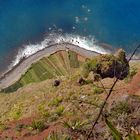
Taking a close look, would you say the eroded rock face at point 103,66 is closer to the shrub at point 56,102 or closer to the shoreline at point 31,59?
the shrub at point 56,102

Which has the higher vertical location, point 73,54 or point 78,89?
point 73,54

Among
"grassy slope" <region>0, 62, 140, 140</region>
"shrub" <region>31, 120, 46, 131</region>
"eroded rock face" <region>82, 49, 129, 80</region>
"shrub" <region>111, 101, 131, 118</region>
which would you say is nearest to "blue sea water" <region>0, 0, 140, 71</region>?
"grassy slope" <region>0, 62, 140, 140</region>

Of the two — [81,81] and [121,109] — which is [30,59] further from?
[121,109]

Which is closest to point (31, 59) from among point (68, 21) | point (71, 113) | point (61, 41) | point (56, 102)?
point (61, 41)

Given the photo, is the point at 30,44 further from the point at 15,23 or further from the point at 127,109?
the point at 127,109

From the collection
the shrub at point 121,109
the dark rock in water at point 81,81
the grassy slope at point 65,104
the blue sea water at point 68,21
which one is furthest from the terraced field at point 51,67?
the shrub at point 121,109

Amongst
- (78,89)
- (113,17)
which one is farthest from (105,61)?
(113,17)
